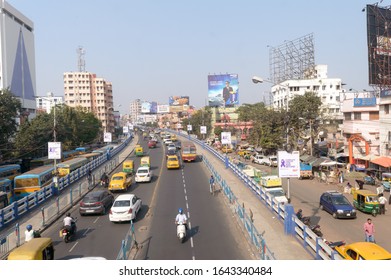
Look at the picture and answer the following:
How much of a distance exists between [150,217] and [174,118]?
541 feet

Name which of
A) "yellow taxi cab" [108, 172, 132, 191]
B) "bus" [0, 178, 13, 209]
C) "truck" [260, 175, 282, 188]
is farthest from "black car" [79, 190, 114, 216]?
"truck" [260, 175, 282, 188]

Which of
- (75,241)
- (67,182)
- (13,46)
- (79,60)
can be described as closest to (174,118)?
(79,60)

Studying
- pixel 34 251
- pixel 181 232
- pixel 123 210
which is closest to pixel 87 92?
pixel 123 210

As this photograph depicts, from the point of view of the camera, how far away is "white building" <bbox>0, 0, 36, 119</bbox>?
307ft

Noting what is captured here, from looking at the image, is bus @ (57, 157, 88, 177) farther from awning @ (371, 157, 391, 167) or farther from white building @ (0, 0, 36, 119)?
white building @ (0, 0, 36, 119)

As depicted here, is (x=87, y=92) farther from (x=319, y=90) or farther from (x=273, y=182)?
(x=273, y=182)

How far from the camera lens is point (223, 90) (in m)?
117

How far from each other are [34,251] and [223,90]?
108670 millimetres

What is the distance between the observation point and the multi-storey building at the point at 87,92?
476 feet

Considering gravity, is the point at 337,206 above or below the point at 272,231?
below

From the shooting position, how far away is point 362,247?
12258 millimetres

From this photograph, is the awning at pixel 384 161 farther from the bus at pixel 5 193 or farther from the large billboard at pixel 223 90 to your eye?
the large billboard at pixel 223 90

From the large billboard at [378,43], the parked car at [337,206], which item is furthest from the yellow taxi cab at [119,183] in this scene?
the large billboard at [378,43]

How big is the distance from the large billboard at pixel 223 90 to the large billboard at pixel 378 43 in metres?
69.4
